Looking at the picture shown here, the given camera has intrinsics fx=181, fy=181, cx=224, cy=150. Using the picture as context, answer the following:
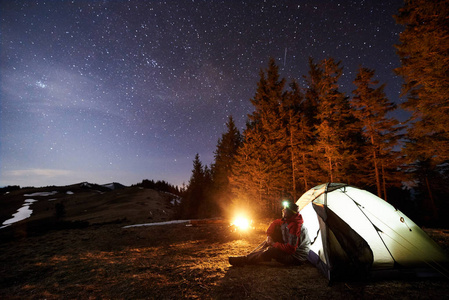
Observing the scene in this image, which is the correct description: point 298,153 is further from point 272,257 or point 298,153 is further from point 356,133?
point 272,257

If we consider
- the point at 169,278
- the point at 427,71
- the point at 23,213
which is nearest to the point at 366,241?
the point at 169,278

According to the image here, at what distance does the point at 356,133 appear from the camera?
1967cm

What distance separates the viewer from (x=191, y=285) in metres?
4.20

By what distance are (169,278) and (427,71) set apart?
48.2ft

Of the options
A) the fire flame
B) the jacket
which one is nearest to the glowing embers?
the fire flame

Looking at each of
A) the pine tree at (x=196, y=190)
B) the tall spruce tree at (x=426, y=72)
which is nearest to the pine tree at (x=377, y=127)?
the tall spruce tree at (x=426, y=72)

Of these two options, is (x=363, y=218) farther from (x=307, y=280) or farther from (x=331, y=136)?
(x=331, y=136)

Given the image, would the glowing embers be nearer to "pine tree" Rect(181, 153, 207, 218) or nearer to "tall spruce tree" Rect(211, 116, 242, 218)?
"tall spruce tree" Rect(211, 116, 242, 218)

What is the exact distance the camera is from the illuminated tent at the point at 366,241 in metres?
4.17

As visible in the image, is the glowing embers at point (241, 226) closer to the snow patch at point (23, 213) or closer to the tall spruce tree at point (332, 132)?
the tall spruce tree at point (332, 132)

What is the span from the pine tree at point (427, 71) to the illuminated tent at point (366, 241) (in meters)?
8.74

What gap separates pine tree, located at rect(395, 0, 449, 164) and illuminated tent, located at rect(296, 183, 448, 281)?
28.7ft

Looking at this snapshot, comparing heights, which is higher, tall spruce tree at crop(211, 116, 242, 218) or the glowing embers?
tall spruce tree at crop(211, 116, 242, 218)

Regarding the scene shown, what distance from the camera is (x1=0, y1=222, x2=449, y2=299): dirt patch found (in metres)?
3.76
